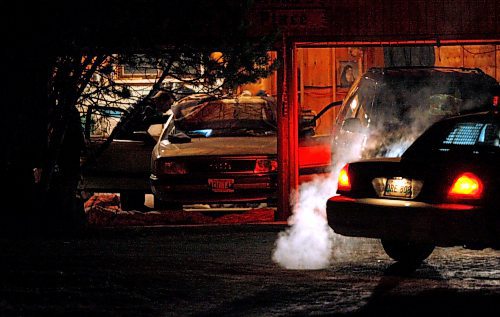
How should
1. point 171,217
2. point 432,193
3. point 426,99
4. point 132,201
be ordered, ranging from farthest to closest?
point 132,201
point 171,217
point 426,99
point 432,193

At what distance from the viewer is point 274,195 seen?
1356 cm

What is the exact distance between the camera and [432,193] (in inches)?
323

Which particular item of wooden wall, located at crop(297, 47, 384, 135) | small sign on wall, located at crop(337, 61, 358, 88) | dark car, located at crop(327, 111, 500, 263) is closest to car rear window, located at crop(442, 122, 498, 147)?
dark car, located at crop(327, 111, 500, 263)

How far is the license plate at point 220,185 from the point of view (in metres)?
13.3

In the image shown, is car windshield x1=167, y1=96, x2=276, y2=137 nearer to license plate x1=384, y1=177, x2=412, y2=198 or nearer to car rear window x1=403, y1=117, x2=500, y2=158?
car rear window x1=403, y1=117, x2=500, y2=158

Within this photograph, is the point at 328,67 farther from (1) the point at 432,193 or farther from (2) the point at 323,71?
(1) the point at 432,193

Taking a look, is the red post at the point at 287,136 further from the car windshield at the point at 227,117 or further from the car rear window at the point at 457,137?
the car rear window at the point at 457,137

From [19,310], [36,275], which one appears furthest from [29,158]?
[19,310]

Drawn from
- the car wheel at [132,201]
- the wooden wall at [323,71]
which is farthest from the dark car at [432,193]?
the wooden wall at [323,71]

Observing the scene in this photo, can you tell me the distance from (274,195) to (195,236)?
1606mm

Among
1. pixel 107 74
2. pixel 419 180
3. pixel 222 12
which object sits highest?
pixel 222 12

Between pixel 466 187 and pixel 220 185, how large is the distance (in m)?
5.72

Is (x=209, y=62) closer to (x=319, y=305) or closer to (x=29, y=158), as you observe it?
(x=29, y=158)

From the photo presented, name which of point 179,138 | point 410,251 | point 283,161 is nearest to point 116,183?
point 179,138
